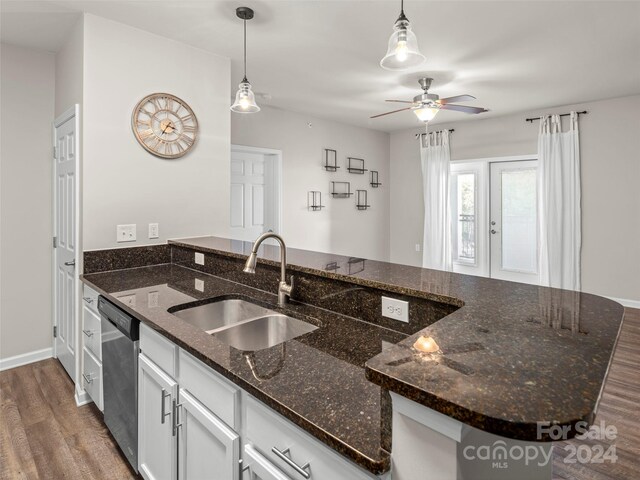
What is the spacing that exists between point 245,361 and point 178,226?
7.13 feet

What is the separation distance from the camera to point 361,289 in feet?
4.91

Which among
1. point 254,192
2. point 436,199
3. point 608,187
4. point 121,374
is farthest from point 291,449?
point 436,199

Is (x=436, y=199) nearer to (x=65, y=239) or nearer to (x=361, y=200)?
(x=361, y=200)

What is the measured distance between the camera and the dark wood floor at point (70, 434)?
1.89m

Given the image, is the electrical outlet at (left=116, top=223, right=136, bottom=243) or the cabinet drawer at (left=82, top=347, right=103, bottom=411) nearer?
the cabinet drawer at (left=82, top=347, right=103, bottom=411)

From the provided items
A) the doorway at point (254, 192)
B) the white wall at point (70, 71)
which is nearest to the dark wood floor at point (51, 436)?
the white wall at point (70, 71)

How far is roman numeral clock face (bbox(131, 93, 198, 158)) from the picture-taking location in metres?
2.76

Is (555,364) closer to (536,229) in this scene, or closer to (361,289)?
(361,289)

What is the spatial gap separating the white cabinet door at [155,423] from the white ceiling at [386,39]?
2262 mm

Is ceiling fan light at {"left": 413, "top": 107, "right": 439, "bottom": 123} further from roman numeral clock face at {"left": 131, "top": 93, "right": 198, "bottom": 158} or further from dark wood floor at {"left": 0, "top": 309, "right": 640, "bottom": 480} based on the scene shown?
dark wood floor at {"left": 0, "top": 309, "right": 640, "bottom": 480}

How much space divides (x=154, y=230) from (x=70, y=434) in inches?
55.3

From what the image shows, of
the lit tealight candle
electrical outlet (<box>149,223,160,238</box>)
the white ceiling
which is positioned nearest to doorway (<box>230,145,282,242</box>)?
the white ceiling

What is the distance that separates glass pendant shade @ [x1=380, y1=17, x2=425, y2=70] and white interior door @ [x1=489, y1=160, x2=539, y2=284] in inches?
176

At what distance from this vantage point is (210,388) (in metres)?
1.19
